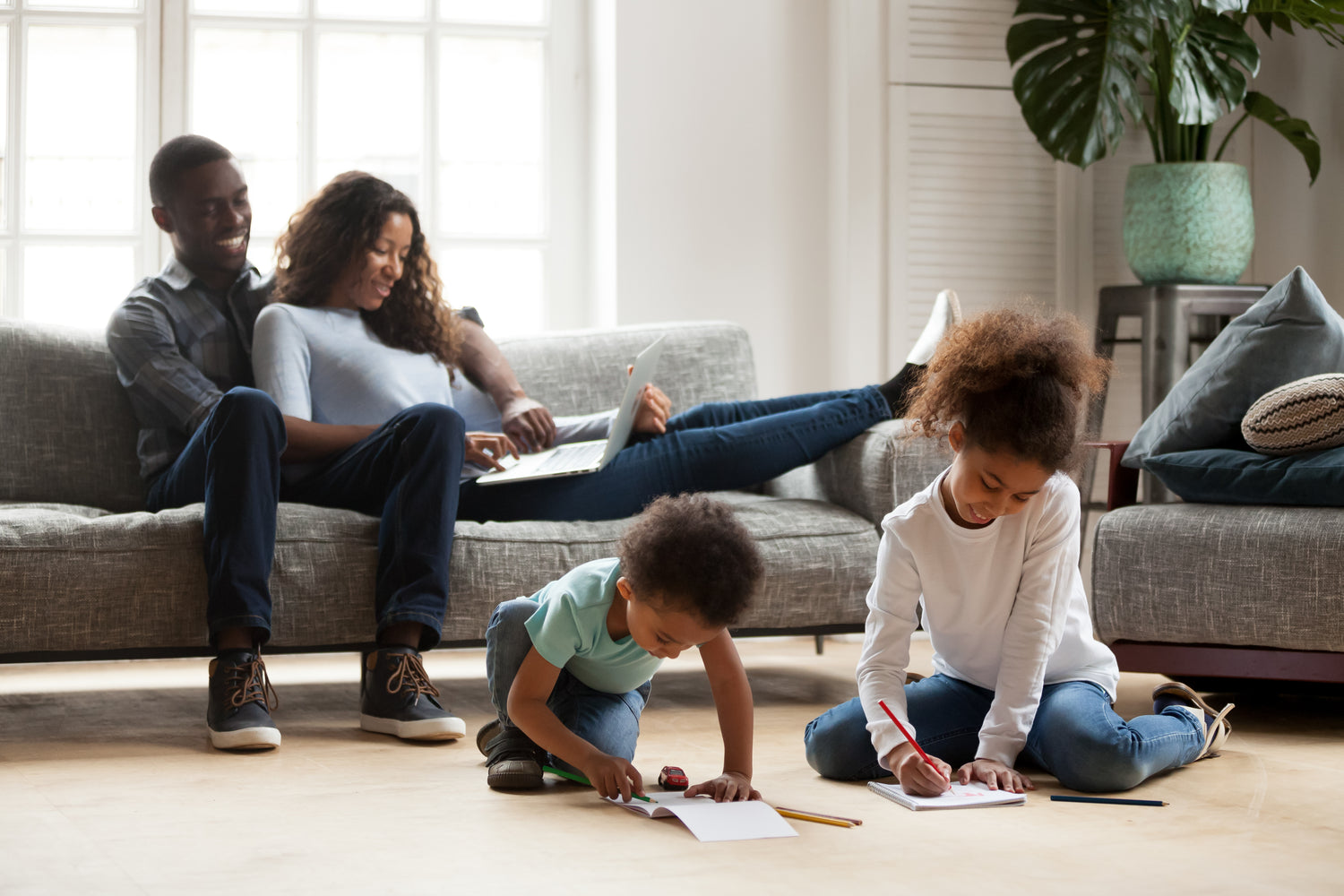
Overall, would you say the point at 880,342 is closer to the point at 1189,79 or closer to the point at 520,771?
the point at 1189,79

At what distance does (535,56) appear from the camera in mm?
3455

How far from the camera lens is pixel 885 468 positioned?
89.7 inches

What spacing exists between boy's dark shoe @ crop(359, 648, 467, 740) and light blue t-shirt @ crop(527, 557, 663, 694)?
386mm

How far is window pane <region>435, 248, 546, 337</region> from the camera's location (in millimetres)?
3406

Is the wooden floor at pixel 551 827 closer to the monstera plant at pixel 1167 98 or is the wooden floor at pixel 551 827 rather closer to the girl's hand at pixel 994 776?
the girl's hand at pixel 994 776

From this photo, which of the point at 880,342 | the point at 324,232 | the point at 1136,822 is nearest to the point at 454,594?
the point at 324,232

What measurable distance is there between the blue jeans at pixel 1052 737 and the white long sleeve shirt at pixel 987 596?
0.05m

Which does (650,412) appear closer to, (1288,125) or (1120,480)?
(1120,480)

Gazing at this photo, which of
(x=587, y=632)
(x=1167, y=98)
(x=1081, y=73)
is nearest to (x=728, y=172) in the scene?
(x=1081, y=73)

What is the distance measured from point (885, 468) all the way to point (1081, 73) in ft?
4.89

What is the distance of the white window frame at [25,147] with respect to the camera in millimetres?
3156

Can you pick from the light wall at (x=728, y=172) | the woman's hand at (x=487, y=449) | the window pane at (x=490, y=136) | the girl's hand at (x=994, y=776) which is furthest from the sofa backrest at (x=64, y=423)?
the girl's hand at (x=994, y=776)

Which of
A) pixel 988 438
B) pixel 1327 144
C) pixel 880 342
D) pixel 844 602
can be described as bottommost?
pixel 844 602

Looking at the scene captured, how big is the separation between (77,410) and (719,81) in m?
1.68
